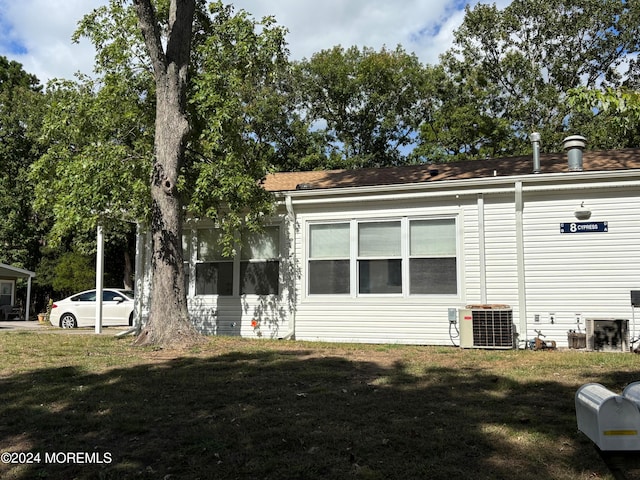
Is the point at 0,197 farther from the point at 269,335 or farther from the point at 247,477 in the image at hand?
the point at 247,477

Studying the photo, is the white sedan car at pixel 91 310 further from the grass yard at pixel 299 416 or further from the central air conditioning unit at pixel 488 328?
the central air conditioning unit at pixel 488 328

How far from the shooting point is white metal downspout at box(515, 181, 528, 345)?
9.57 m

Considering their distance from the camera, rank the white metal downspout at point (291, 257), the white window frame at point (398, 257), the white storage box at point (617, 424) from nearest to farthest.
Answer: the white storage box at point (617, 424), the white window frame at point (398, 257), the white metal downspout at point (291, 257)

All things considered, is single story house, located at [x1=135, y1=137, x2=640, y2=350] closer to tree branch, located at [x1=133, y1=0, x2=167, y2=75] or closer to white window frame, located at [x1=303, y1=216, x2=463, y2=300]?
white window frame, located at [x1=303, y1=216, x2=463, y2=300]

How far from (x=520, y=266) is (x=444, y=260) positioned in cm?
135

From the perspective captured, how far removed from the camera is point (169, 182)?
30.6 ft

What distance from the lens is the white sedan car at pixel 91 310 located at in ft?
52.6

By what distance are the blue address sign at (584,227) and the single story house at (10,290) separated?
22591 mm

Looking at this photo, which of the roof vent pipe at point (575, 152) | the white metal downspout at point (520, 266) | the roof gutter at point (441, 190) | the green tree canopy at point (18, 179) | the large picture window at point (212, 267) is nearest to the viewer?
the roof gutter at point (441, 190)

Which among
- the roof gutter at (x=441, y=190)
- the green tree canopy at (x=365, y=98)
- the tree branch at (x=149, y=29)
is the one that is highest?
the green tree canopy at (x=365, y=98)

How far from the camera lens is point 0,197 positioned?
27.0 meters

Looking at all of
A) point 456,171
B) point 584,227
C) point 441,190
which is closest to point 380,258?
point 441,190

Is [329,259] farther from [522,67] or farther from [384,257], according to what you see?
[522,67]

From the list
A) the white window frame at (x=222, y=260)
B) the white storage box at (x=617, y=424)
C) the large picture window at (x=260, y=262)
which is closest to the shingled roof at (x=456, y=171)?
the large picture window at (x=260, y=262)
